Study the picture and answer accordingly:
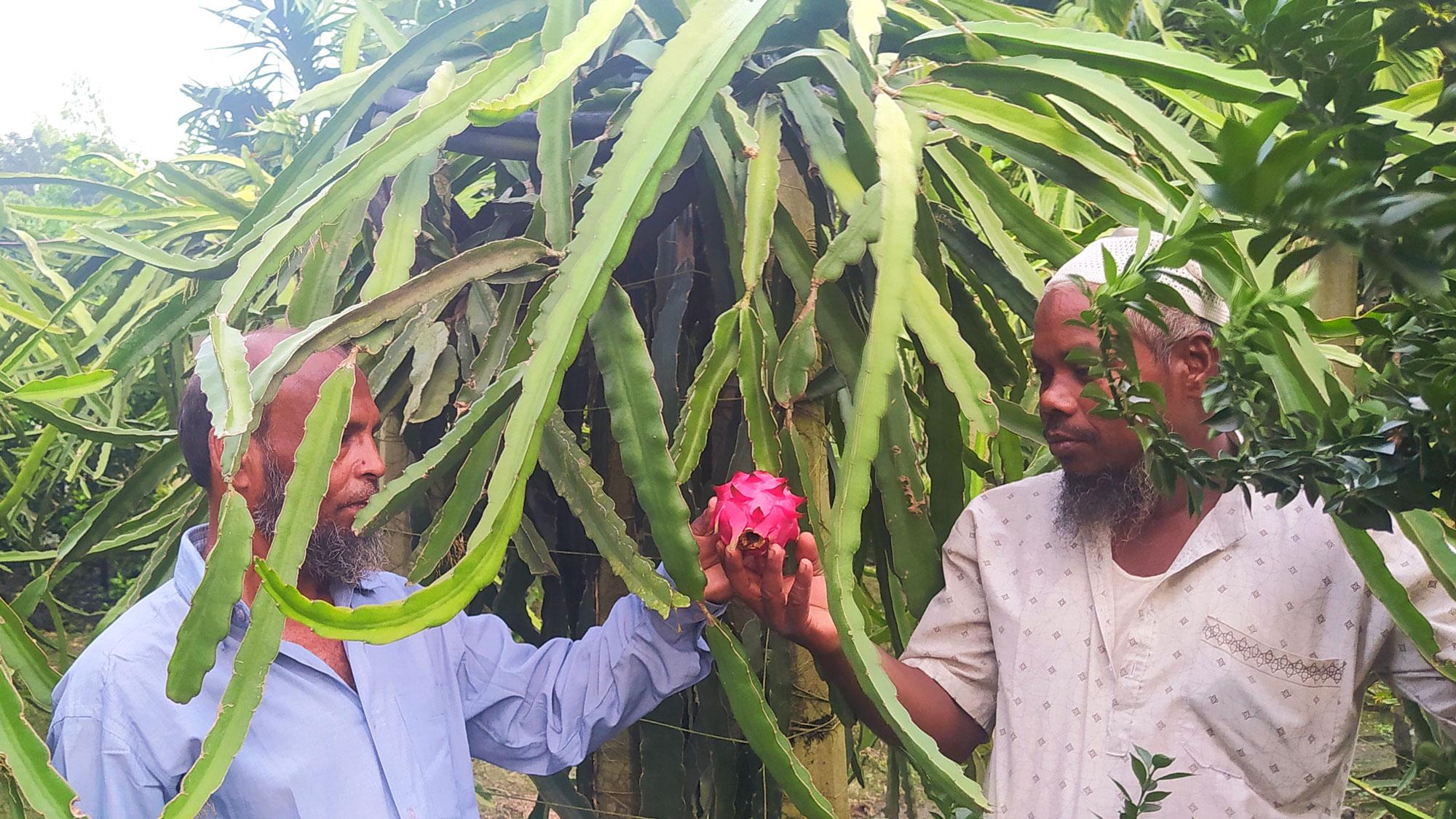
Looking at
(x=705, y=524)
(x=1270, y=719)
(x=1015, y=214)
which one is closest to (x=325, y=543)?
(x=705, y=524)

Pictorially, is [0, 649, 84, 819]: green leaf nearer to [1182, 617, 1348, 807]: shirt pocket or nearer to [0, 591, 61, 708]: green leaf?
[0, 591, 61, 708]: green leaf

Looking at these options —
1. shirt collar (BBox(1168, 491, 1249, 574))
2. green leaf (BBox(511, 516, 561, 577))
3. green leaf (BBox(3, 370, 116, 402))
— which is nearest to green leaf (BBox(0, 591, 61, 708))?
green leaf (BBox(3, 370, 116, 402))

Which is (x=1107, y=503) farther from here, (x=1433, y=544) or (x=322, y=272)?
(x=322, y=272)

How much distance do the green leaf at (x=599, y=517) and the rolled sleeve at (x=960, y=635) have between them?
28 cm

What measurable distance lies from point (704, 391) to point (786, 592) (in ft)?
0.59

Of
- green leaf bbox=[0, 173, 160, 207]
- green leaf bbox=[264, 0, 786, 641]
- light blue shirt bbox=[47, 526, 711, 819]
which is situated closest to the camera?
green leaf bbox=[264, 0, 786, 641]

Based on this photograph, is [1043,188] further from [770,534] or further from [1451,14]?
[1451,14]

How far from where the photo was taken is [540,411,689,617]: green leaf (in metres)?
0.75

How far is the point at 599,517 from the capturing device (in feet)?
2.59

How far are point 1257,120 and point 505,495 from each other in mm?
444

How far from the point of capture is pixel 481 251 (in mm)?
786

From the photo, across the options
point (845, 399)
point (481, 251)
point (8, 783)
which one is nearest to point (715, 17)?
point (481, 251)

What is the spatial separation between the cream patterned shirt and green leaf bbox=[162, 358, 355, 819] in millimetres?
530

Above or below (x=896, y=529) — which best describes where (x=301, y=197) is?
above
